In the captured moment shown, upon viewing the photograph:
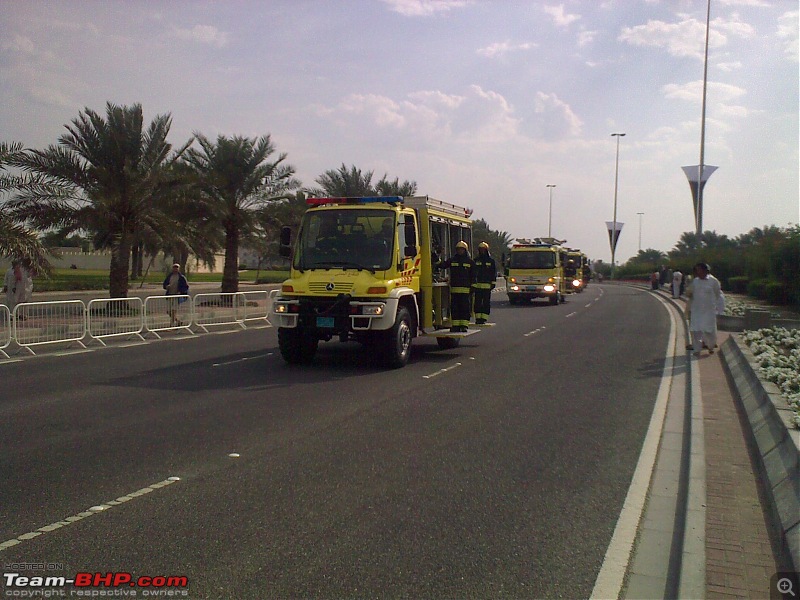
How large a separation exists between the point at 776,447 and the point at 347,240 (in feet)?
25.8

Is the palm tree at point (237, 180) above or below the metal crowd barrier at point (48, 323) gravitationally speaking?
above

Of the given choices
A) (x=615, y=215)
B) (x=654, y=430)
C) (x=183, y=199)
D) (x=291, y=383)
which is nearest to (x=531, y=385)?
(x=654, y=430)

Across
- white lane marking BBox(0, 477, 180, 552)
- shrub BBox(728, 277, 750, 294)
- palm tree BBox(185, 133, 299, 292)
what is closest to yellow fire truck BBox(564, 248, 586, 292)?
shrub BBox(728, 277, 750, 294)

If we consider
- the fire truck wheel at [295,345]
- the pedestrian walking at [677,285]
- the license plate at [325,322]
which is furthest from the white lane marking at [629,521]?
the pedestrian walking at [677,285]

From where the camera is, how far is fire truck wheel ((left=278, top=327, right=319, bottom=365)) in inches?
494

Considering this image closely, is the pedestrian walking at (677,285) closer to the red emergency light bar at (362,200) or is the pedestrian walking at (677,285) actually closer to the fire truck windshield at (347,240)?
the red emergency light bar at (362,200)

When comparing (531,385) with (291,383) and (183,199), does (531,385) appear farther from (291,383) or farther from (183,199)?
(183,199)

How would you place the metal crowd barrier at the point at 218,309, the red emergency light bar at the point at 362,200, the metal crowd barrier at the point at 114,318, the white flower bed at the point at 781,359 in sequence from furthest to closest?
the metal crowd barrier at the point at 218,309 → the metal crowd barrier at the point at 114,318 → the red emergency light bar at the point at 362,200 → the white flower bed at the point at 781,359

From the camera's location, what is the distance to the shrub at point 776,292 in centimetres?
2502

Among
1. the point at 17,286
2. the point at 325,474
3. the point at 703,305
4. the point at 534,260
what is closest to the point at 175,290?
the point at 17,286

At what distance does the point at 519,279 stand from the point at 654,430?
24581 mm

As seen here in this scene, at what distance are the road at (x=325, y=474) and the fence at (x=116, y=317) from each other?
85.7 inches

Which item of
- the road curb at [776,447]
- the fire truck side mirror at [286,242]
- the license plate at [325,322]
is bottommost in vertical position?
the road curb at [776,447]

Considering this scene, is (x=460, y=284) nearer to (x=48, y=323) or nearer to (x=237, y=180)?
(x=48, y=323)
